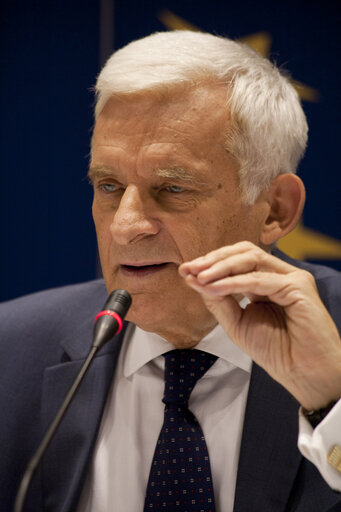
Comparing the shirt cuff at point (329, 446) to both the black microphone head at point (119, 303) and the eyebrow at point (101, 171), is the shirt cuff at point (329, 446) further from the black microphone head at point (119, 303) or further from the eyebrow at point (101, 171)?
the eyebrow at point (101, 171)

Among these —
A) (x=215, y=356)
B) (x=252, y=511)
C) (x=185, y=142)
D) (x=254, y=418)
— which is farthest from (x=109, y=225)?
(x=252, y=511)

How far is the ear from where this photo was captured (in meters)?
1.92

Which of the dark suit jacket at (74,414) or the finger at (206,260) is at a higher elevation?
the finger at (206,260)

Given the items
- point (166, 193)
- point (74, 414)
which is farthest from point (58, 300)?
point (166, 193)

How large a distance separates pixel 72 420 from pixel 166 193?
736 mm

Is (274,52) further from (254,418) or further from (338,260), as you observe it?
(254,418)

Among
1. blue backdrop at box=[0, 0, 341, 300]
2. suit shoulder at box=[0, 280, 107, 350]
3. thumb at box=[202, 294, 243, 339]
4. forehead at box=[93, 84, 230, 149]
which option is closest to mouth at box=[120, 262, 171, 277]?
thumb at box=[202, 294, 243, 339]

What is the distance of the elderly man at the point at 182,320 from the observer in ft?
5.57

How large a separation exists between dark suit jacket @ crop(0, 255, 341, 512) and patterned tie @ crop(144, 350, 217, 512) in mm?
109

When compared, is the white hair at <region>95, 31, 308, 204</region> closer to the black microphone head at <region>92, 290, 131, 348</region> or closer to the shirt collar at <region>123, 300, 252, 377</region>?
the shirt collar at <region>123, 300, 252, 377</region>

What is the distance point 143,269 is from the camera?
1754 millimetres

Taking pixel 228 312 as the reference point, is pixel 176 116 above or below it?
above

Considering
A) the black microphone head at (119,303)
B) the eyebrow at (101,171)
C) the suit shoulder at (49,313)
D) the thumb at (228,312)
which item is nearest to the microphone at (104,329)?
the black microphone head at (119,303)

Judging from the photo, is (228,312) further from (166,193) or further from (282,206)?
(282,206)
